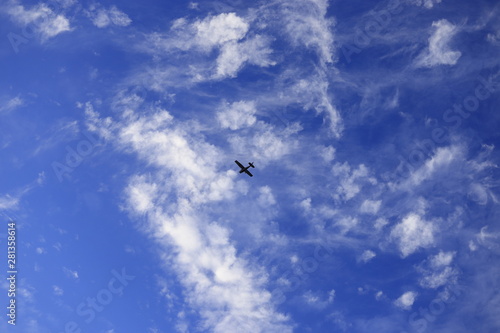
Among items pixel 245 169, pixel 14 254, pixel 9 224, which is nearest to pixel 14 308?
pixel 14 254

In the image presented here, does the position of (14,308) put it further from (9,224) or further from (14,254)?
(9,224)

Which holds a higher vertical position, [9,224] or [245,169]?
[245,169]

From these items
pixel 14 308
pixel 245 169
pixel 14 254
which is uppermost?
pixel 245 169

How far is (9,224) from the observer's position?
83688 millimetres

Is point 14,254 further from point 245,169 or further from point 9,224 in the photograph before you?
point 245,169

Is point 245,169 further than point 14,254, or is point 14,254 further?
point 245,169

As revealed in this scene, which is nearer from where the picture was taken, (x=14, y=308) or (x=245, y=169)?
(x=14, y=308)

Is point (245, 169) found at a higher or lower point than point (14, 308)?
higher

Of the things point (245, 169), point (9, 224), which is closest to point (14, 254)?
point (9, 224)

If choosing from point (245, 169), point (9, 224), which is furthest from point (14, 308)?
point (245, 169)

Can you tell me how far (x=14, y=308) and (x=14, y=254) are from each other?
11126 mm

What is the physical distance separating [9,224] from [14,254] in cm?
656

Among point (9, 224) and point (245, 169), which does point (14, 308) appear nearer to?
point (9, 224)

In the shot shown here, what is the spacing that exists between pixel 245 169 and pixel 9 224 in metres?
58.1
